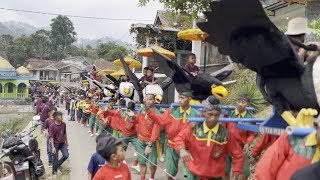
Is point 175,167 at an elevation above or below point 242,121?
below

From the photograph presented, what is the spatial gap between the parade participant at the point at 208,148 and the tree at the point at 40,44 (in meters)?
75.7

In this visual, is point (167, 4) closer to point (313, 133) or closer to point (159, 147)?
point (159, 147)

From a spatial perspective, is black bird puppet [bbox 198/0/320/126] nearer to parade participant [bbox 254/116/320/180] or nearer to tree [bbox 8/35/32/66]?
parade participant [bbox 254/116/320/180]

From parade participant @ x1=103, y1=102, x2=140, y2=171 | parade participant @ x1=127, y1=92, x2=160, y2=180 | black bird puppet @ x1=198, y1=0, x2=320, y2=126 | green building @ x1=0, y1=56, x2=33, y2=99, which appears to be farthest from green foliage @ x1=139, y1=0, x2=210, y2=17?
green building @ x1=0, y1=56, x2=33, y2=99

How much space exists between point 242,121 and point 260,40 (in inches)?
60.4

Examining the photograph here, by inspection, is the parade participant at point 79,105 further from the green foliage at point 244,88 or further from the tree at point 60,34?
the tree at point 60,34

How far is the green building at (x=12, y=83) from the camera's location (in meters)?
45.5

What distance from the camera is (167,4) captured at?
535 inches

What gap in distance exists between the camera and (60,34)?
85688 millimetres

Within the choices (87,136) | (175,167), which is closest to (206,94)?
(175,167)

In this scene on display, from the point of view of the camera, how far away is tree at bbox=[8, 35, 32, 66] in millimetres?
73312

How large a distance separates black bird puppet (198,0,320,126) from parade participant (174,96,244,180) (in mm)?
1206

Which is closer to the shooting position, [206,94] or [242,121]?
[242,121]

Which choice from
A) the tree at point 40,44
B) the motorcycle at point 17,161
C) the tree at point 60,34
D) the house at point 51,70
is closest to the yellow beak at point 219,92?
the motorcycle at point 17,161
